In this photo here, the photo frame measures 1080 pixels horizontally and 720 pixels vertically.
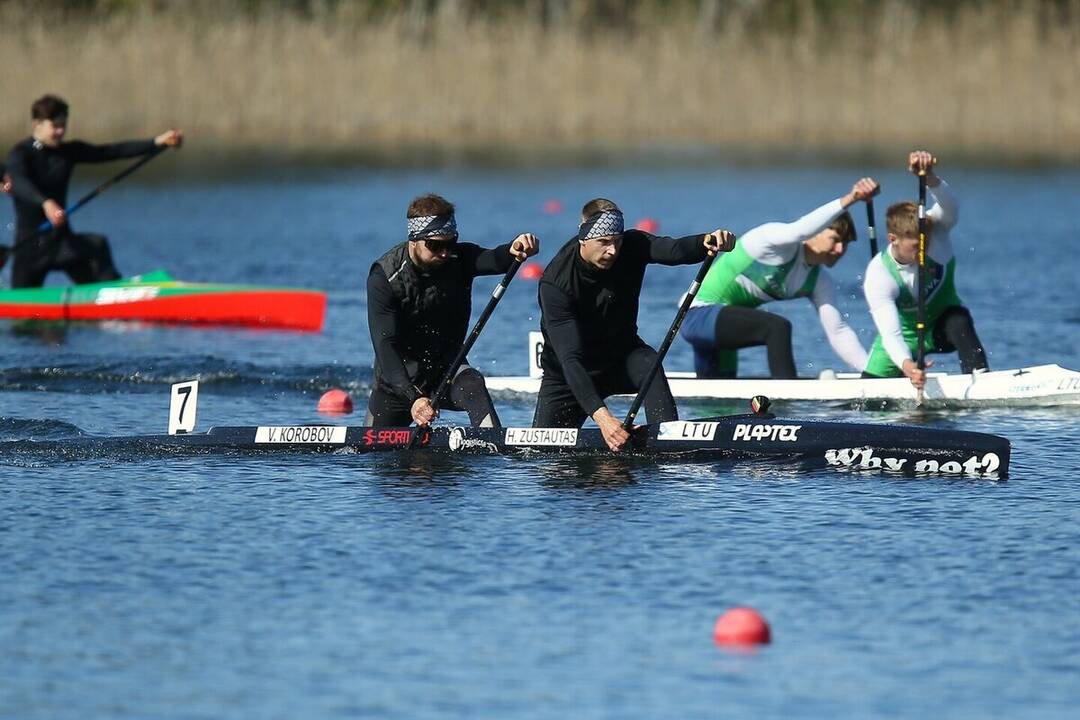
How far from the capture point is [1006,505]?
31.5ft

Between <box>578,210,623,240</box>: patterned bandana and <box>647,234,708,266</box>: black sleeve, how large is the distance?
28 centimetres

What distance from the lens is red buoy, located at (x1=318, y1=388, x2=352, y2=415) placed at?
517 inches

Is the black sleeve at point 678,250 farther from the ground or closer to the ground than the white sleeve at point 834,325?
farther from the ground

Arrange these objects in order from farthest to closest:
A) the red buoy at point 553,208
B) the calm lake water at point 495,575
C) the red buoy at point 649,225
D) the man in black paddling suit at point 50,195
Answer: the red buoy at point 553,208 < the red buoy at point 649,225 < the man in black paddling suit at point 50,195 < the calm lake water at point 495,575

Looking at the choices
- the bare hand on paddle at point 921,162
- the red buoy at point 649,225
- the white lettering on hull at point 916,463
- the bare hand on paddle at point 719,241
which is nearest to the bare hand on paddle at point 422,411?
the bare hand on paddle at point 719,241

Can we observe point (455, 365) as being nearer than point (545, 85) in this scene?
Yes

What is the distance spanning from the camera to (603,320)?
33.2 feet

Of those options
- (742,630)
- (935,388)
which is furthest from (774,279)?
(742,630)

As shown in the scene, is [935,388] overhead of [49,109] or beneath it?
beneath

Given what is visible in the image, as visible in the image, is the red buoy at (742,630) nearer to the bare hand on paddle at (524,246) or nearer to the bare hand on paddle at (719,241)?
the bare hand on paddle at (719,241)

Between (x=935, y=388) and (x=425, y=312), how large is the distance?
4.03 metres

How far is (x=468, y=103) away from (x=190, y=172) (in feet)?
15.9

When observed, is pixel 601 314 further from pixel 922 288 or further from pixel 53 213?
pixel 53 213

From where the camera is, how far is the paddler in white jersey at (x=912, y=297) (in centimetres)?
1232
